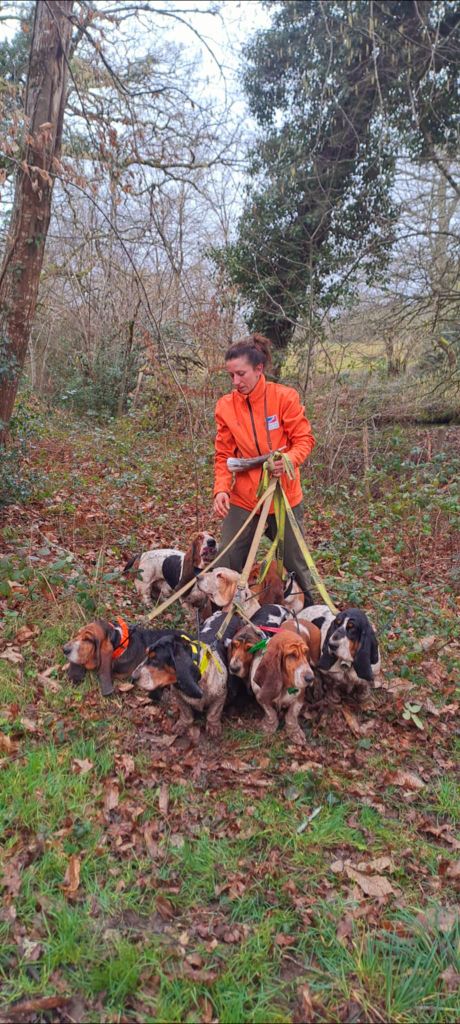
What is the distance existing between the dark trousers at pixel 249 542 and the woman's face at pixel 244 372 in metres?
0.93

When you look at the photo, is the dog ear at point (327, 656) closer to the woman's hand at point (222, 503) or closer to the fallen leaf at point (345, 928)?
the woman's hand at point (222, 503)

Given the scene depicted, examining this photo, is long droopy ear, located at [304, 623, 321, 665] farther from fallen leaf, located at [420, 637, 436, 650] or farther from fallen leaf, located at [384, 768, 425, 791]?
fallen leaf, located at [420, 637, 436, 650]

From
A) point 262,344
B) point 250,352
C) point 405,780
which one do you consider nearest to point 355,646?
point 405,780

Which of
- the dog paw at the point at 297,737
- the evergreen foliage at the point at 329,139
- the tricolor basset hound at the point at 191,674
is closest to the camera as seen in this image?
the tricolor basset hound at the point at 191,674

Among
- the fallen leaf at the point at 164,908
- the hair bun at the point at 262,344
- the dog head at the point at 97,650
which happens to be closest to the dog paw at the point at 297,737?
the dog head at the point at 97,650

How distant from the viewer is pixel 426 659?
4.67 metres

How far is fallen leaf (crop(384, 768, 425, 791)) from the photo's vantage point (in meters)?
3.34

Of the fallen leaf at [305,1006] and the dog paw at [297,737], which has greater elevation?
the dog paw at [297,737]

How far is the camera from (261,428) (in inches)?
172

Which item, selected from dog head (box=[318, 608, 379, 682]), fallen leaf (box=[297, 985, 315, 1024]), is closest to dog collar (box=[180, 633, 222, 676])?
dog head (box=[318, 608, 379, 682])

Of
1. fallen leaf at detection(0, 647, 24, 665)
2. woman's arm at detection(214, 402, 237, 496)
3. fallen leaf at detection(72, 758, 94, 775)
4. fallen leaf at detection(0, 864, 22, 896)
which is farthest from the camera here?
woman's arm at detection(214, 402, 237, 496)

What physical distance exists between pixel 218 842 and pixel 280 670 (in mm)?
968

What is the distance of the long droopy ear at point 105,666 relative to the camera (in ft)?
12.4

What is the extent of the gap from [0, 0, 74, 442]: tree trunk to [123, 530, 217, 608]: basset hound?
2775 mm
